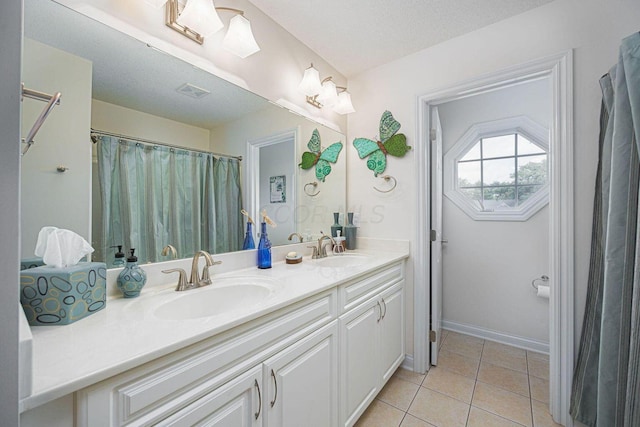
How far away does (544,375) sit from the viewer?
1934 mm

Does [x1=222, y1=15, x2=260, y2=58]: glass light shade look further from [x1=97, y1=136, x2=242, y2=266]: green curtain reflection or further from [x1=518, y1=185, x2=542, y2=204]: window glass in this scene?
[x1=518, y1=185, x2=542, y2=204]: window glass

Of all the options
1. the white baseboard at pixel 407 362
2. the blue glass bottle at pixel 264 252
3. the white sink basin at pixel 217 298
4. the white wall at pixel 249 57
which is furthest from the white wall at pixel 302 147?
the white baseboard at pixel 407 362

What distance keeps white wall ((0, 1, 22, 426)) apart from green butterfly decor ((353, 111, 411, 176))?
194cm

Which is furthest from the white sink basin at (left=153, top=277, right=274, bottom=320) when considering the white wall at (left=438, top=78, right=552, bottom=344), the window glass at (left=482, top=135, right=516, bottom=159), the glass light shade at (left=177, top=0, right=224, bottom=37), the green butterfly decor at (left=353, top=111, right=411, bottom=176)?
the window glass at (left=482, top=135, right=516, bottom=159)

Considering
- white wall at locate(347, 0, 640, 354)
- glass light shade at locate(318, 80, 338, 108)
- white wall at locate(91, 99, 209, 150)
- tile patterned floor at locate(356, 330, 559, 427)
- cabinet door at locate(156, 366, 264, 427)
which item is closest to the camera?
cabinet door at locate(156, 366, 264, 427)

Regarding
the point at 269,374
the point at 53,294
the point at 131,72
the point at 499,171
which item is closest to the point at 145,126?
the point at 131,72

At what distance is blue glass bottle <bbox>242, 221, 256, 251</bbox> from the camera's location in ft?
5.02

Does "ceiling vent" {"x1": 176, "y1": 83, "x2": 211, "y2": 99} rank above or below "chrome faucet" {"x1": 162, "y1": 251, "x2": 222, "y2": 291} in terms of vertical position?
above

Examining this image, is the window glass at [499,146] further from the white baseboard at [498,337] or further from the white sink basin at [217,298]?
the white sink basin at [217,298]

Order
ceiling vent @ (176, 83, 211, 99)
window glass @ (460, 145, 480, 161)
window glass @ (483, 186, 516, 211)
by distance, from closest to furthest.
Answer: ceiling vent @ (176, 83, 211, 99) < window glass @ (483, 186, 516, 211) < window glass @ (460, 145, 480, 161)

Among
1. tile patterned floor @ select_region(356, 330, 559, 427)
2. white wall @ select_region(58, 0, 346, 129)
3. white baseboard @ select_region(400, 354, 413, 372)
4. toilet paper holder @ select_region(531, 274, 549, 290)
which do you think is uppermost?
white wall @ select_region(58, 0, 346, 129)

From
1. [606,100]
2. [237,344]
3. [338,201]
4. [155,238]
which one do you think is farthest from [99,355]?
[606,100]

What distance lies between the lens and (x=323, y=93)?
6.56 ft

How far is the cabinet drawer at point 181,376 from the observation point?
22.5 inches
